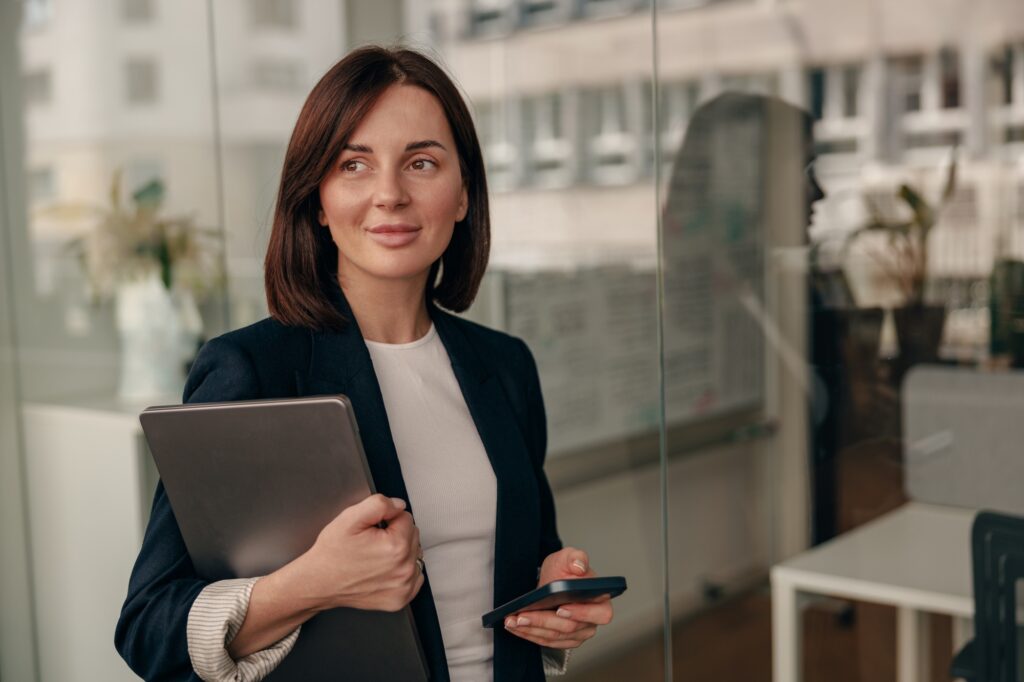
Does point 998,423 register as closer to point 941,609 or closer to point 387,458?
point 941,609

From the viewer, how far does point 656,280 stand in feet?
7.70

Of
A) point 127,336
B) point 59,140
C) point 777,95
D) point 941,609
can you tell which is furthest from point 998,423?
point 59,140

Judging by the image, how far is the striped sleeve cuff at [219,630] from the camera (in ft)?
3.61

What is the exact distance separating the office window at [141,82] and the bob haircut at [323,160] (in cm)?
175

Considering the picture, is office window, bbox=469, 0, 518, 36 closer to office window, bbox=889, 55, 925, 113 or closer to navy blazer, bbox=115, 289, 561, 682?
office window, bbox=889, 55, 925, 113

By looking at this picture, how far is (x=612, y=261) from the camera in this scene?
2.54 meters

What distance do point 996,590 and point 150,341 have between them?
208 centimetres

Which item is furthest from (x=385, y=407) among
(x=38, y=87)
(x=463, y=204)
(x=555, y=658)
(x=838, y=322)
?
(x=38, y=87)

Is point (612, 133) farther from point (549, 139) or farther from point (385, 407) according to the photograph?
point (385, 407)

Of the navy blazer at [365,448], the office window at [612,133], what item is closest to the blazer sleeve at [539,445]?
the navy blazer at [365,448]

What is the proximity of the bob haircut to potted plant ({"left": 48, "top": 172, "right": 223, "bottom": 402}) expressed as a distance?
5.41 feet

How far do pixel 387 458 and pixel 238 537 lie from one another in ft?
0.59

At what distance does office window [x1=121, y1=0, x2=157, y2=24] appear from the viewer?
2846 millimetres

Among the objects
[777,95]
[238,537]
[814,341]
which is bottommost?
[238,537]
